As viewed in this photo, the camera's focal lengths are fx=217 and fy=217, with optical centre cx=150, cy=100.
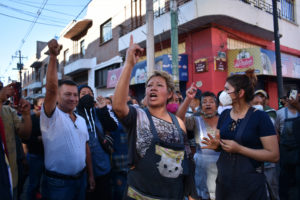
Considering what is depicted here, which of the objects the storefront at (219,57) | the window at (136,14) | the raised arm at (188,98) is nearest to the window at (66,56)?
the window at (136,14)

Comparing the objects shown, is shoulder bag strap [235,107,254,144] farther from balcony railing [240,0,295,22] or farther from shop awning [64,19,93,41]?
shop awning [64,19,93,41]

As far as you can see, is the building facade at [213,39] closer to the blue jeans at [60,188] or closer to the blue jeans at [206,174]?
the blue jeans at [206,174]

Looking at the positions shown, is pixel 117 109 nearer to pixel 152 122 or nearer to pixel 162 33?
pixel 152 122

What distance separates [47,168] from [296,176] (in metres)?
3.84

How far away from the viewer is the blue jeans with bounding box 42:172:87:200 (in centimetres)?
228

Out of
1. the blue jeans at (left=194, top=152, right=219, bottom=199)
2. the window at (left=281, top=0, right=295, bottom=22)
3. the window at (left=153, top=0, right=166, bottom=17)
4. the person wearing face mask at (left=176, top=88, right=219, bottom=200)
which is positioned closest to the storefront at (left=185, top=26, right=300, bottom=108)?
the window at (left=153, top=0, right=166, bottom=17)

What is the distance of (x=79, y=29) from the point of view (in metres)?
18.9

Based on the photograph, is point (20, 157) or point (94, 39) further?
point (94, 39)

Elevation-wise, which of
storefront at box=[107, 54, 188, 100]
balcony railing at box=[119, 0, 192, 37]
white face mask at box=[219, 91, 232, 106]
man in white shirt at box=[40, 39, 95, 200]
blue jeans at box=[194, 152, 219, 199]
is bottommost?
blue jeans at box=[194, 152, 219, 199]

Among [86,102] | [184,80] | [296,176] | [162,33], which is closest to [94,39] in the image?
[162,33]

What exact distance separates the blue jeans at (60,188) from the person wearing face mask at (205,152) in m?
1.55

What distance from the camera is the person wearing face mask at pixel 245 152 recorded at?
2092mm

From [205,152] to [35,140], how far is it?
7.83ft

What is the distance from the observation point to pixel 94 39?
17.2 m
